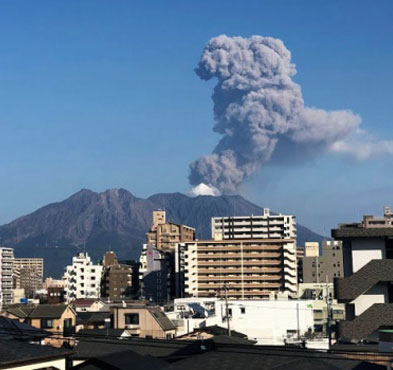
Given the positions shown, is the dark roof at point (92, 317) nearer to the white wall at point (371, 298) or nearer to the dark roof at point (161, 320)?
the dark roof at point (161, 320)

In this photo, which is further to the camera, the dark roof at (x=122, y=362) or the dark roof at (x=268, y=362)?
the dark roof at (x=122, y=362)

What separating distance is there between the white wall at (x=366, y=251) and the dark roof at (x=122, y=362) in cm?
Result: 1874

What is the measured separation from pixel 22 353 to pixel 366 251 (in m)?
29.4

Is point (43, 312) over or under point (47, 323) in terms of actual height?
over

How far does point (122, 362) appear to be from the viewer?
28.2 metres

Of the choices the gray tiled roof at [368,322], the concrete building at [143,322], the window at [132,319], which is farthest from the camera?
the window at [132,319]

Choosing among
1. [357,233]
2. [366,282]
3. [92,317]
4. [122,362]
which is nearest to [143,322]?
[92,317]

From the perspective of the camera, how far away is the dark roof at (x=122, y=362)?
90.3 feet

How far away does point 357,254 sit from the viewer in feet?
147

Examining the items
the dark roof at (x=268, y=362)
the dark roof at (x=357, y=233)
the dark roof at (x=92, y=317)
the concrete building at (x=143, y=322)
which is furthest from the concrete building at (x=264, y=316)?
the dark roof at (x=268, y=362)

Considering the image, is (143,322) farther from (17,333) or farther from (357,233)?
(17,333)

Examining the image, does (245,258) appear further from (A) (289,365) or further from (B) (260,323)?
(A) (289,365)

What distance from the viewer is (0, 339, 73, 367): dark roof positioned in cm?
1947

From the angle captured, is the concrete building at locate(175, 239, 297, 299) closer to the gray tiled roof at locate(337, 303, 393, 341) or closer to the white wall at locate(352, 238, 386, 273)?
the white wall at locate(352, 238, 386, 273)
